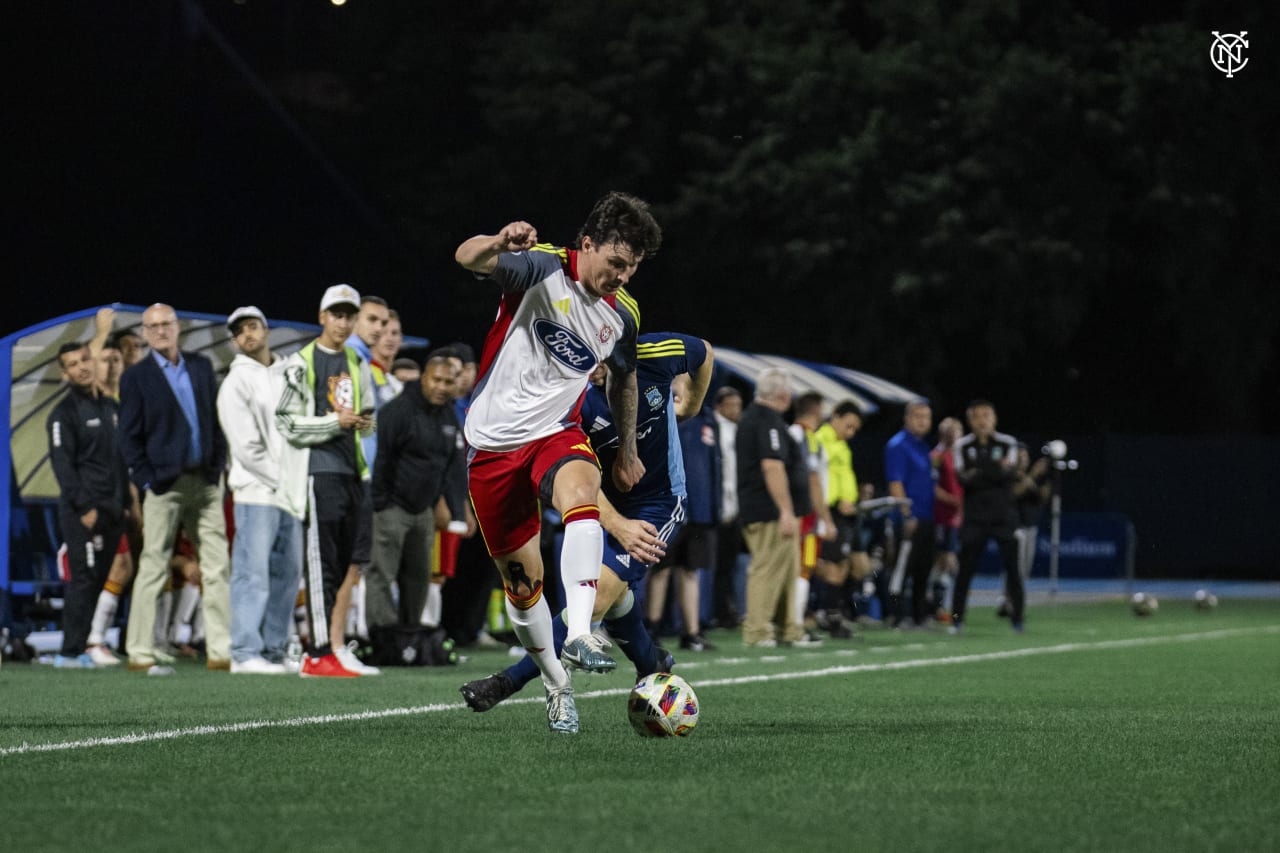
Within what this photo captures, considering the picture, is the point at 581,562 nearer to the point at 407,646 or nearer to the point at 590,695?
the point at 590,695

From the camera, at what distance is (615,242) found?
7.27 metres

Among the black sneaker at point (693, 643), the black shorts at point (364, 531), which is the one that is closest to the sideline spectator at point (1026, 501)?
the black sneaker at point (693, 643)

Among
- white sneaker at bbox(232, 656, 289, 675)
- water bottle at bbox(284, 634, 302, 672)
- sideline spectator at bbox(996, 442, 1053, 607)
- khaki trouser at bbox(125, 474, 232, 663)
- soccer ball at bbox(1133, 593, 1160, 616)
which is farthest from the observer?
soccer ball at bbox(1133, 593, 1160, 616)

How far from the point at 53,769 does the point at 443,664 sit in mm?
6571

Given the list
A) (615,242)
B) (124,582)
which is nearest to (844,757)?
(615,242)

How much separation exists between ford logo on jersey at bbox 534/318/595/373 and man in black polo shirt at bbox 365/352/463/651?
586 cm

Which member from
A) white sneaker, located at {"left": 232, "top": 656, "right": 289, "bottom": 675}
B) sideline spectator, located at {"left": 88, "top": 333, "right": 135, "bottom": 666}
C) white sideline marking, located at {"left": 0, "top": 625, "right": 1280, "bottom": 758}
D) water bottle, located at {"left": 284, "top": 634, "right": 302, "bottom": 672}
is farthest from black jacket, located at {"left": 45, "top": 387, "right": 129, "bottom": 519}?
white sideline marking, located at {"left": 0, "top": 625, "right": 1280, "bottom": 758}

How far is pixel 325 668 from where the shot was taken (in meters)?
11.8

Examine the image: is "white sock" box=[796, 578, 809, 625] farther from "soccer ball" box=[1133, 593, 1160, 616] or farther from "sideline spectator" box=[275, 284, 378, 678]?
"soccer ball" box=[1133, 593, 1160, 616]

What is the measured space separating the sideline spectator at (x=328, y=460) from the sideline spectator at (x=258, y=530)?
0.44ft

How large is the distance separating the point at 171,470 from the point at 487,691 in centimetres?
511

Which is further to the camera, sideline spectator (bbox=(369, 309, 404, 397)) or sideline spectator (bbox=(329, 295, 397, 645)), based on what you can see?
sideline spectator (bbox=(369, 309, 404, 397))

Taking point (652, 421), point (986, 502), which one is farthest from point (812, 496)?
point (652, 421)

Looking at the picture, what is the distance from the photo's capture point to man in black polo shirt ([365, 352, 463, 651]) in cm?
1312
